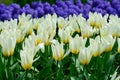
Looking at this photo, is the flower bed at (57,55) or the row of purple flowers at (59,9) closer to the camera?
the flower bed at (57,55)

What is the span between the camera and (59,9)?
7.44 metres

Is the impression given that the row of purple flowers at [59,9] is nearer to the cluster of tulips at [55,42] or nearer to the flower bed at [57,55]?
the cluster of tulips at [55,42]

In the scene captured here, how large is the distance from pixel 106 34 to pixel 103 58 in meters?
0.32

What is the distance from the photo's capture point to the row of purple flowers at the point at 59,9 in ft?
23.4

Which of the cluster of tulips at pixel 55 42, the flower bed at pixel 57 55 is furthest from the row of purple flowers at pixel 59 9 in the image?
the flower bed at pixel 57 55

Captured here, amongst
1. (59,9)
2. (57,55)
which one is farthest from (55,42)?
(59,9)

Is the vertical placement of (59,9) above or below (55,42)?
below

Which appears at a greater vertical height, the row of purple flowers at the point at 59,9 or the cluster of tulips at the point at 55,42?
the cluster of tulips at the point at 55,42

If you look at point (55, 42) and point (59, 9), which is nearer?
point (55, 42)

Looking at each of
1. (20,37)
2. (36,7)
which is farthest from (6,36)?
(36,7)

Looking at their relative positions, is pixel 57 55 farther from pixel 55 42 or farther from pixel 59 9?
pixel 59 9

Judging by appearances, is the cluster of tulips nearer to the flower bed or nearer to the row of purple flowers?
the flower bed

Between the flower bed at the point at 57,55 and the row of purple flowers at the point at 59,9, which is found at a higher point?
the flower bed at the point at 57,55

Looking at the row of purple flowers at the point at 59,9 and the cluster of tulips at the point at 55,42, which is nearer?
the cluster of tulips at the point at 55,42
